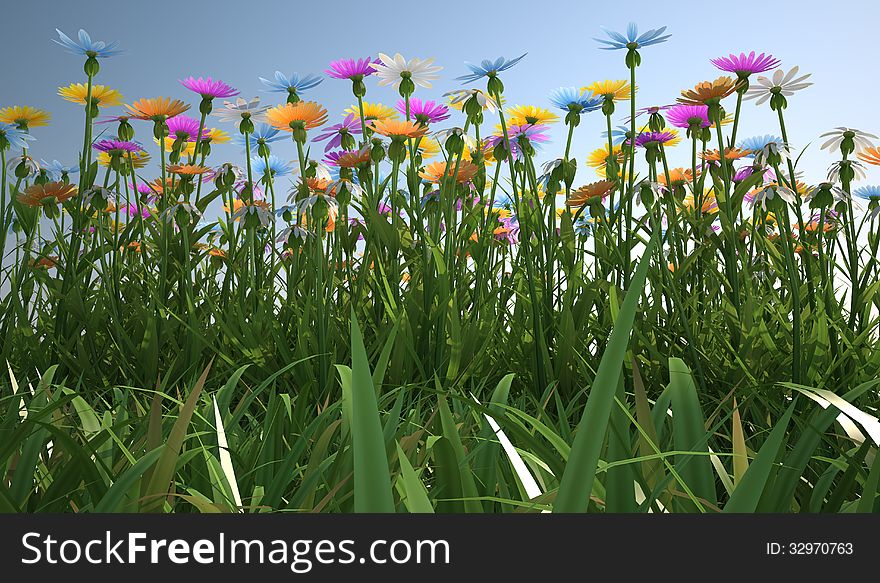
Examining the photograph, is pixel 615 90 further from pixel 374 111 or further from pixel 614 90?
pixel 374 111

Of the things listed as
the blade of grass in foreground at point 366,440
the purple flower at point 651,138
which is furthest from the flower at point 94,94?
the blade of grass in foreground at point 366,440

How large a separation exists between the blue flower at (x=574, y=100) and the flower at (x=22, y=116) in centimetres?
142

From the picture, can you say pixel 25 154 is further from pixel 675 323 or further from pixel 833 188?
pixel 833 188

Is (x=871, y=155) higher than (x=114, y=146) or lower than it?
lower

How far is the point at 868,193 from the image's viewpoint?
178cm

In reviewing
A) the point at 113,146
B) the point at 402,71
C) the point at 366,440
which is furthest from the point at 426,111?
the point at 366,440

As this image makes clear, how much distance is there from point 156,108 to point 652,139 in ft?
3.86

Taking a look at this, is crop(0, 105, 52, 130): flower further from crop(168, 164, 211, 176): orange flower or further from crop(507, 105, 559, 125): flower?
crop(507, 105, 559, 125): flower

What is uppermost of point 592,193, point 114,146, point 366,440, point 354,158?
point 114,146

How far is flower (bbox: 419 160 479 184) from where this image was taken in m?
1.48

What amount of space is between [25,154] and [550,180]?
144 cm

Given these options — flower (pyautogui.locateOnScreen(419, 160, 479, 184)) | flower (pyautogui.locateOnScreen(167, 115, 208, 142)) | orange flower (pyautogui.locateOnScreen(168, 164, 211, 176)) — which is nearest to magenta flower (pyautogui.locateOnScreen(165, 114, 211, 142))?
flower (pyautogui.locateOnScreen(167, 115, 208, 142))

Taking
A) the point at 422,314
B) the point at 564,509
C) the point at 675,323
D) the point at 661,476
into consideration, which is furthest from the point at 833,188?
the point at 564,509

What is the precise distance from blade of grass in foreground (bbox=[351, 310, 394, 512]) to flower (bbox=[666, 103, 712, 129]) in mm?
1276
